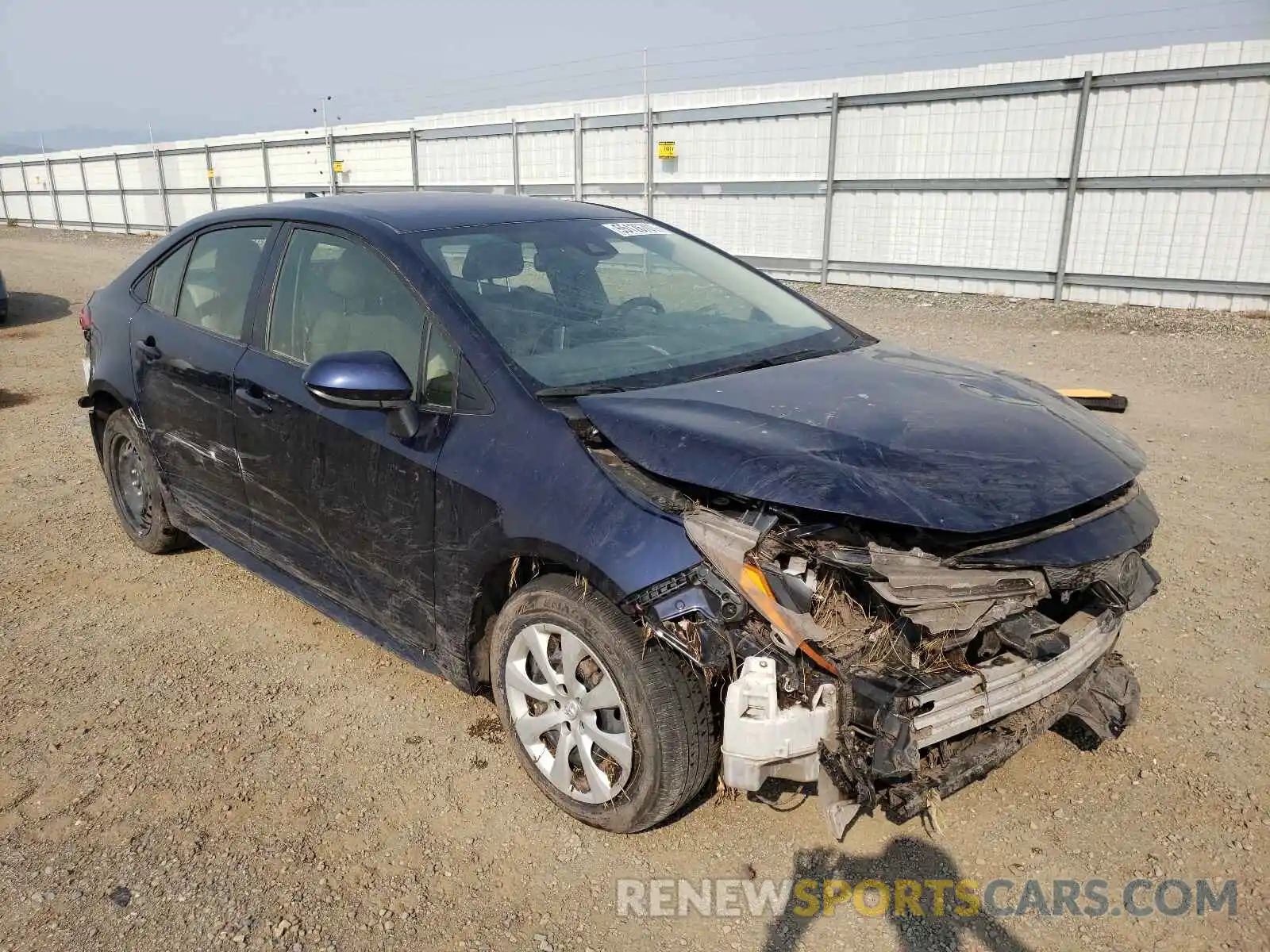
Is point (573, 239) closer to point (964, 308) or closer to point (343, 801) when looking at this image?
point (343, 801)

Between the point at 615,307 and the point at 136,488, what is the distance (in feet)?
9.46

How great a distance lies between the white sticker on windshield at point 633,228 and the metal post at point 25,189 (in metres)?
39.6

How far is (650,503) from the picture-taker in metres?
2.46

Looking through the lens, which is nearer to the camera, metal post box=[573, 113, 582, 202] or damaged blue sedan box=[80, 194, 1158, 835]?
damaged blue sedan box=[80, 194, 1158, 835]

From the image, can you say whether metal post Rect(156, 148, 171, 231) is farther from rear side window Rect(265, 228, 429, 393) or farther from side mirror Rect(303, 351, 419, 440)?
side mirror Rect(303, 351, 419, 440)

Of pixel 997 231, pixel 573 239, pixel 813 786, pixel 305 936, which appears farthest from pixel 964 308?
pixel 305 936

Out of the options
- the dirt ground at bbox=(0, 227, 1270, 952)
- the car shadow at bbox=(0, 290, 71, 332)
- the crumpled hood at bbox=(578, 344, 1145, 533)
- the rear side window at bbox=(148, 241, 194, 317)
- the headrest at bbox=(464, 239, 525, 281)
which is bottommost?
the car shadow at bbox=(0, 290, 71, 332)

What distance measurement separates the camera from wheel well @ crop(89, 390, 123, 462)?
463 centimetres

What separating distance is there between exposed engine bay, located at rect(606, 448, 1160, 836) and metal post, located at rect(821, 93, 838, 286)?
12.0 m

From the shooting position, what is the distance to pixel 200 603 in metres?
4.23

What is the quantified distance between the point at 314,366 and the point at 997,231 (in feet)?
37.6

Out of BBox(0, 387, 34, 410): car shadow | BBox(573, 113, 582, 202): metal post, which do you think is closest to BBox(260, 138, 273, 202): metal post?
BBox(573, 113, 582, 202): metal post

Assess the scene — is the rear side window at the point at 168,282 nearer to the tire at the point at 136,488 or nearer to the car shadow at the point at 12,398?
the tire at the point at 136,488

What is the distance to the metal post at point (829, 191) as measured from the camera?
13.4 metres
